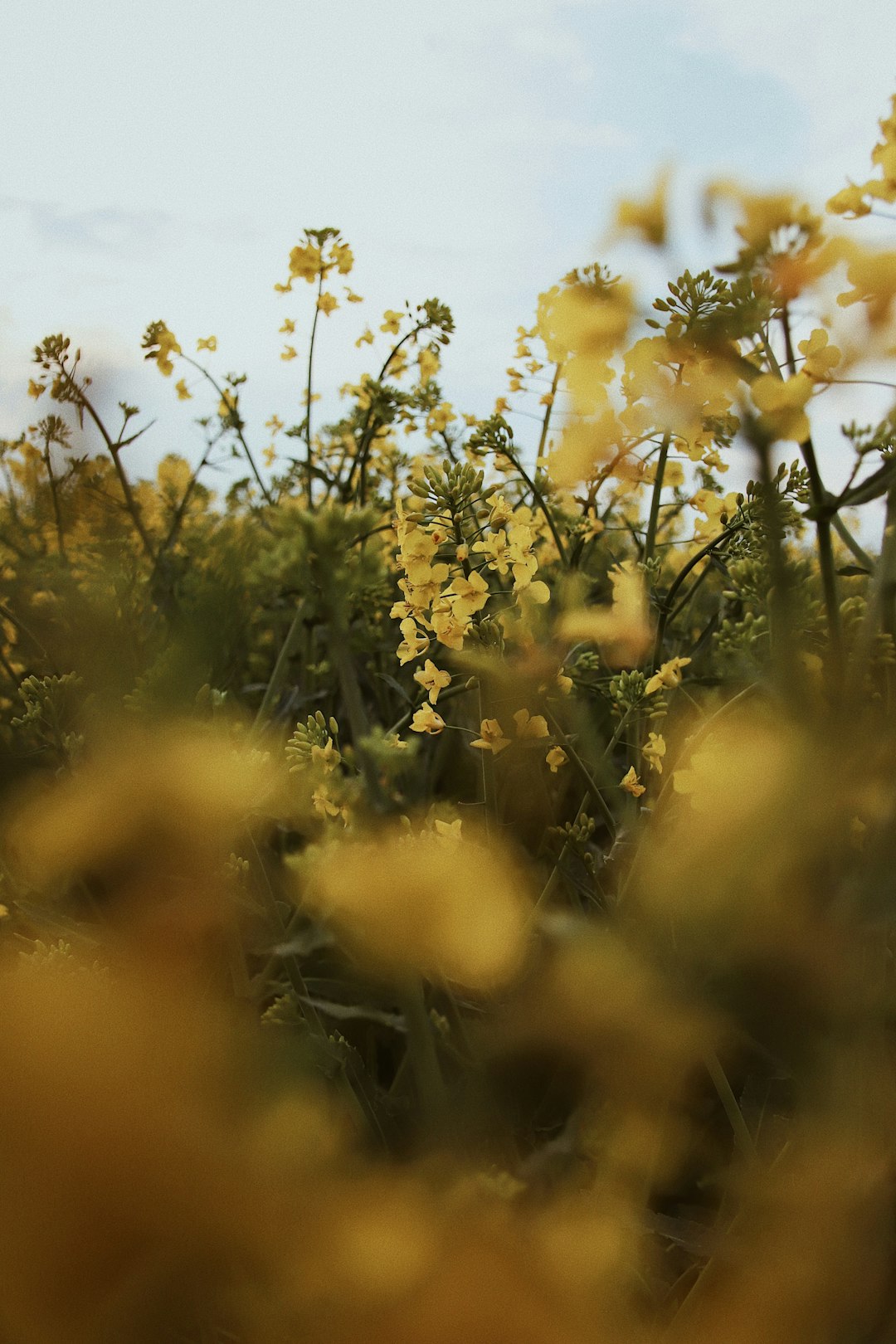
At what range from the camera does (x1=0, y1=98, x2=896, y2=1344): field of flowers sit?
482mm

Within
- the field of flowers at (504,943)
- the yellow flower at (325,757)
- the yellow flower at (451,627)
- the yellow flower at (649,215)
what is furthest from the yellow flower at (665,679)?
the yellow flower at (649,215)

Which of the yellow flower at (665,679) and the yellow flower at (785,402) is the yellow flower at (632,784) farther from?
the yellow flower at (785,402)

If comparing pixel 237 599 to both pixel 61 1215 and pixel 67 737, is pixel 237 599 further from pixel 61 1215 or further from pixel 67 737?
pixel 61 1215

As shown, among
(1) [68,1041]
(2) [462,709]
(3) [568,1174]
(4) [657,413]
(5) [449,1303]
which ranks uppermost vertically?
(4) [657,413]

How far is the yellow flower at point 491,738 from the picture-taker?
33.9 inches

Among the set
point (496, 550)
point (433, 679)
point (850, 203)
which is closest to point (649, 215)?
point (850, 203)

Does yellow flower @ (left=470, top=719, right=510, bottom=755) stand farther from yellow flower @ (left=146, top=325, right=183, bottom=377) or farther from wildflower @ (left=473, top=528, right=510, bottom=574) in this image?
yellow flower @ (left=146, top=325, right=183, bottom=377)

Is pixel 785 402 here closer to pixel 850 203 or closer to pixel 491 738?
pixel 850 203

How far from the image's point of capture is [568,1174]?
0.78 meters

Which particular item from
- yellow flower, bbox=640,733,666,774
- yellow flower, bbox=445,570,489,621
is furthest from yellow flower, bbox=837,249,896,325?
yellow flower, bbox=640,733,666,774

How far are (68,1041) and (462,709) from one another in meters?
0.93

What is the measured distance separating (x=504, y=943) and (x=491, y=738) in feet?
0.72

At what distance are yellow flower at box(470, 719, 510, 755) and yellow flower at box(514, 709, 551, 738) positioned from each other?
0.02 metres

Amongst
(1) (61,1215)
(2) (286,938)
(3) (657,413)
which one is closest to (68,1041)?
(1) (61,1215)
